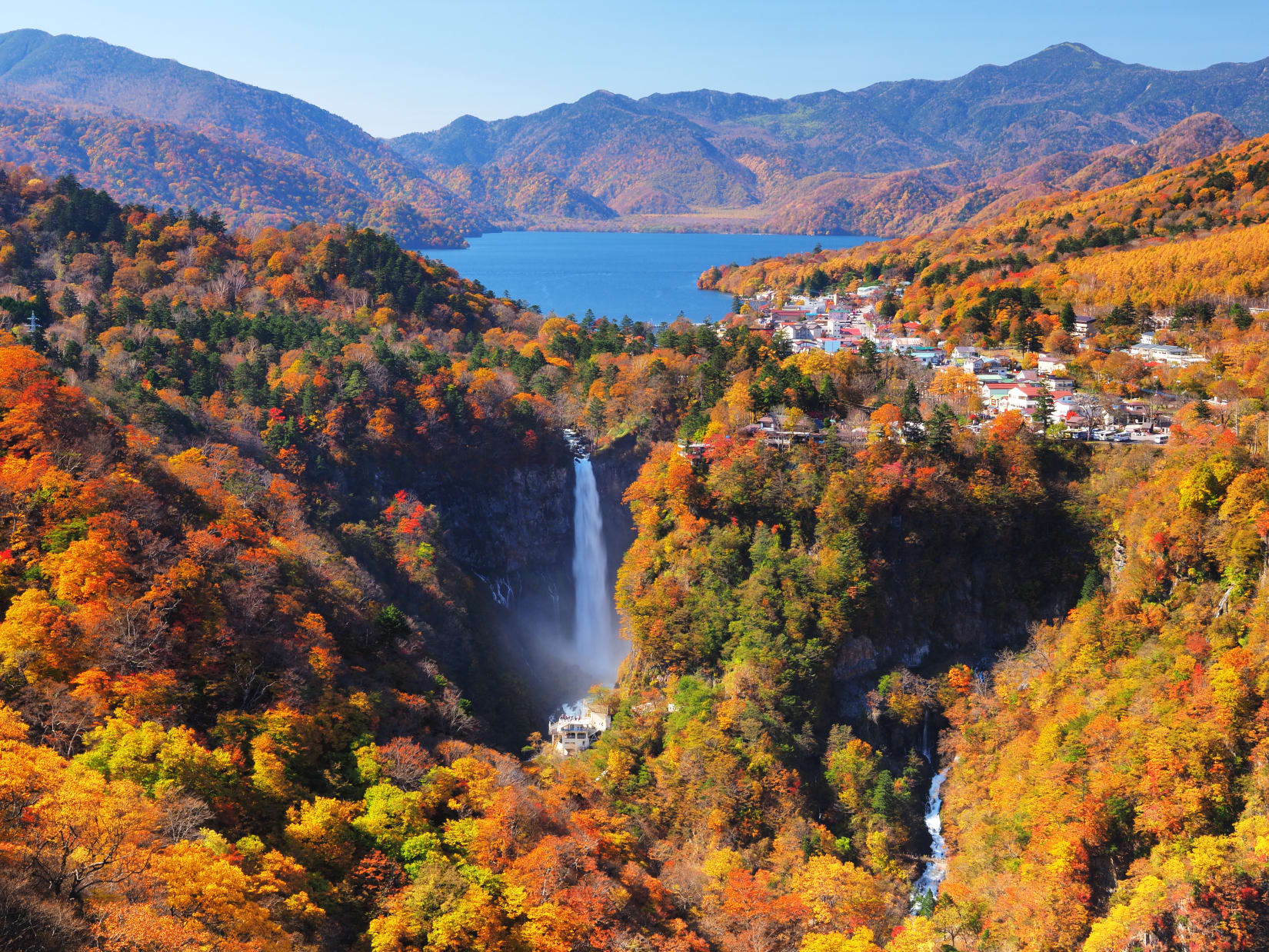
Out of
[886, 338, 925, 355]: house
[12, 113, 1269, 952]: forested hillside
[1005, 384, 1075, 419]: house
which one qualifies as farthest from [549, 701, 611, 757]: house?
[886, 338, 925, 355]: house

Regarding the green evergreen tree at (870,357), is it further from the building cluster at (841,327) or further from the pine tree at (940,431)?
the pine tree at (940,431)

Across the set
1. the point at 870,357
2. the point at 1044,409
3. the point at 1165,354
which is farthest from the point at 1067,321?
the point at 1044,409

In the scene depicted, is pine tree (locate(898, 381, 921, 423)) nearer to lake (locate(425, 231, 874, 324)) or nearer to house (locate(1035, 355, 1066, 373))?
house (locate(1035, 355, 1066, 373))

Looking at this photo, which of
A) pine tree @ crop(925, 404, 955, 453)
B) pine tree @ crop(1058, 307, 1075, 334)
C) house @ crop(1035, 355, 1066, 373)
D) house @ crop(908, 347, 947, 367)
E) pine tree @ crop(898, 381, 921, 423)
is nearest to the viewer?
pine tree @ crop(925, 404, 955, 453)

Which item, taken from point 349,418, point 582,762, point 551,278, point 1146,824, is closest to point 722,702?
point 582,762

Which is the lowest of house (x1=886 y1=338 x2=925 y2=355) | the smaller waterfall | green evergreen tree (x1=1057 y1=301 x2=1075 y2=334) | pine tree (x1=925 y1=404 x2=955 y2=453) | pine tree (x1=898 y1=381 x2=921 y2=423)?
the smaller waterfall
